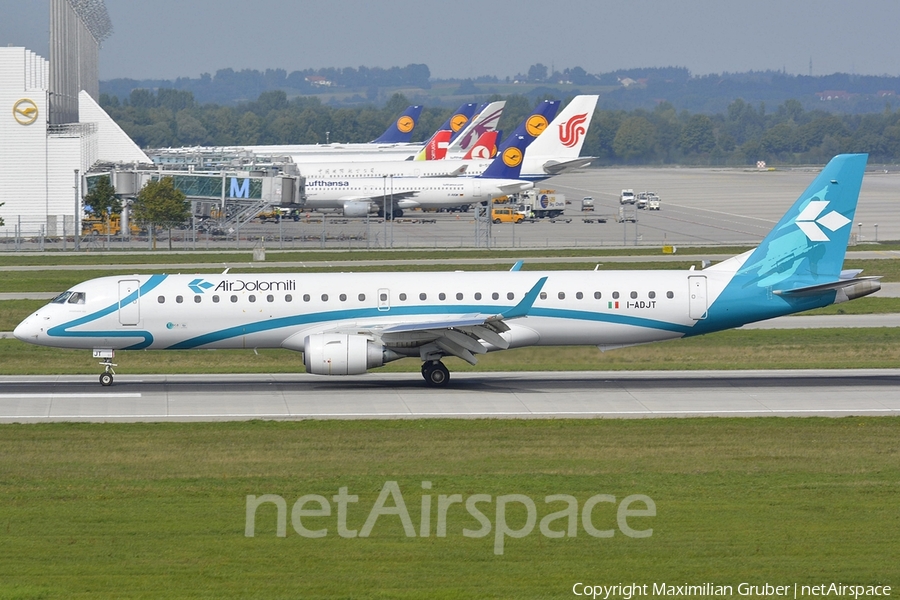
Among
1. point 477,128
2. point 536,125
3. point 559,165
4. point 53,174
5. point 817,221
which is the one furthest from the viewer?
point 477,128

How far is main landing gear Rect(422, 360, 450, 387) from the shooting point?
36.3m

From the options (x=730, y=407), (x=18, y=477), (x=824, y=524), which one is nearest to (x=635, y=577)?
(x=824, y=524)

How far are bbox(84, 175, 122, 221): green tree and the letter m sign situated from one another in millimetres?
9094

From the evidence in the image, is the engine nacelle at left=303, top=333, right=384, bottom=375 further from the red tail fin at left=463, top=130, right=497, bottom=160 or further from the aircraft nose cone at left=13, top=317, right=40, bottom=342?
the red tail fin at left=463, top=130, right=497, bottom=160

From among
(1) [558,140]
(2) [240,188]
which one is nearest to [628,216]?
(1) [558,140]

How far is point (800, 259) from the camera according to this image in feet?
122

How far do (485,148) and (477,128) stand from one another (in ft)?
31.0

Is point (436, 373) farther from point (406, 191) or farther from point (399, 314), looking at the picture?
point (406, 191)

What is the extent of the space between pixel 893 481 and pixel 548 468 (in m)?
6.74

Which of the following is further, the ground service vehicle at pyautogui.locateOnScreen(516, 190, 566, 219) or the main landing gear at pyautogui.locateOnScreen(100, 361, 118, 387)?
the ground service vehicle at pyautogui.locateOnScreen(516, 190, 566, 219)

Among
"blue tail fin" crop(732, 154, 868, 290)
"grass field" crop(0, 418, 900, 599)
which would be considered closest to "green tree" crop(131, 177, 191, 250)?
"blue tail fin" crop(732, 154, 868, 290)

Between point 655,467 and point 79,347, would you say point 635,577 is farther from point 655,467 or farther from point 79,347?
point 79,347

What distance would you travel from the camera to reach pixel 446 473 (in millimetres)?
24281

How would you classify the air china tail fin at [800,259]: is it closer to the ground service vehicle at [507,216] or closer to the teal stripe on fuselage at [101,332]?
the teal stripe on fuselage at [101,332]
